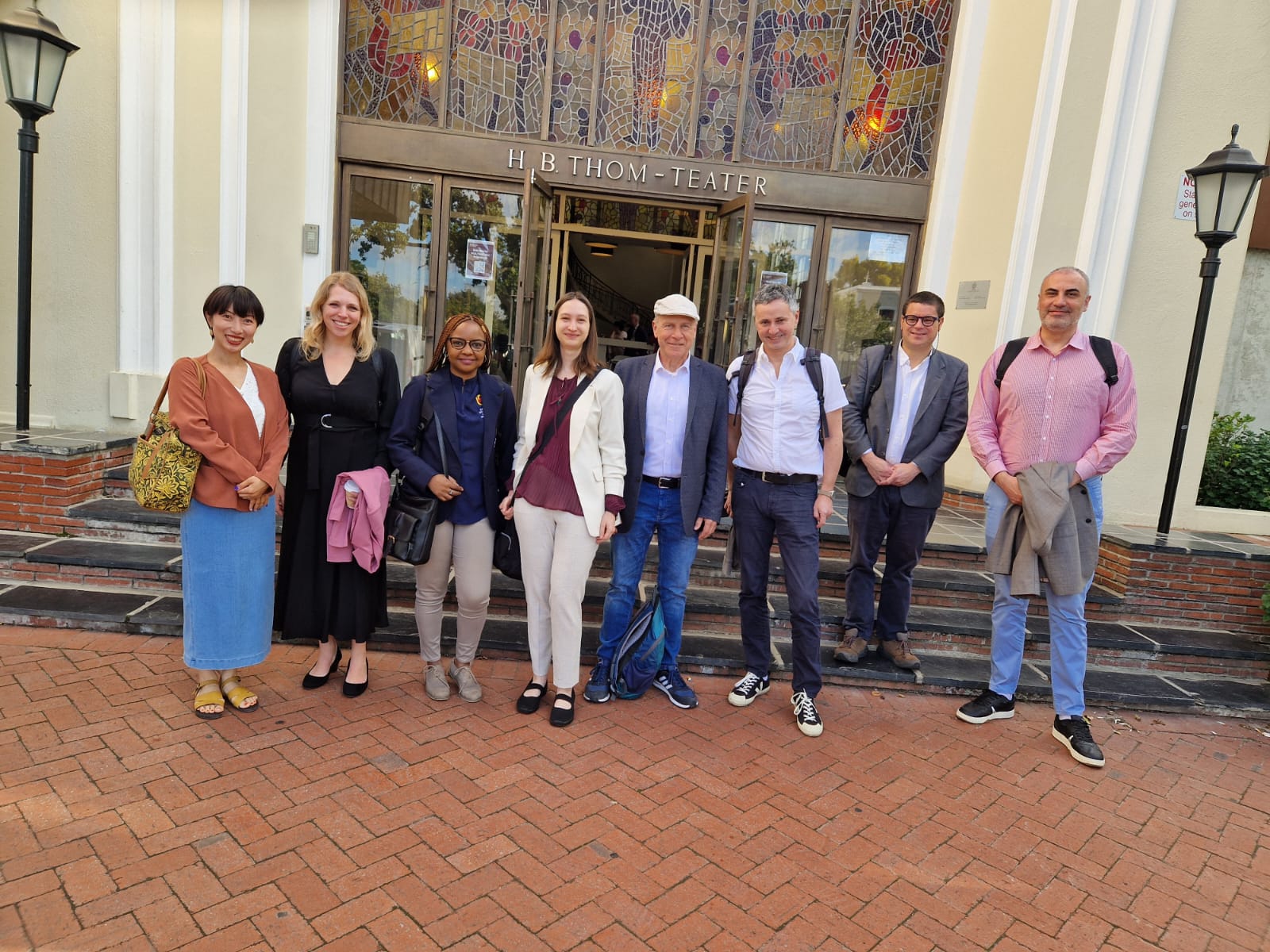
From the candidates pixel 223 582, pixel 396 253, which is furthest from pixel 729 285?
pixel 223 582

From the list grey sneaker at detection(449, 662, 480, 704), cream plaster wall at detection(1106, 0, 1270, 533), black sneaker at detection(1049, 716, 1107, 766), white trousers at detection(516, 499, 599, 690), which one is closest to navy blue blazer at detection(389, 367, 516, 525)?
white trousers at detection(516, 499, 599, 690)

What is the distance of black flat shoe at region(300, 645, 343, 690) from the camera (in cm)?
385

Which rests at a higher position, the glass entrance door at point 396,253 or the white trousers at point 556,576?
the glass entrance door at point 396,253

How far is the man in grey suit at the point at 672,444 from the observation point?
3.73 meters

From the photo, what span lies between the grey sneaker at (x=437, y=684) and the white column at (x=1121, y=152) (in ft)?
19.8

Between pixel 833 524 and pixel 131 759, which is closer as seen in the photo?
pixel 131 759

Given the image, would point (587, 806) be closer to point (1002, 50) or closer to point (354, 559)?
point (354, 559)

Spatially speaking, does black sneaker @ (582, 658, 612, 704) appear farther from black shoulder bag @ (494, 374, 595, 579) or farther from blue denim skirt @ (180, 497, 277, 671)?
blue denim skirt @ (180, 497, 277, 671)

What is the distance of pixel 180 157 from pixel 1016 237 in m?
7.37

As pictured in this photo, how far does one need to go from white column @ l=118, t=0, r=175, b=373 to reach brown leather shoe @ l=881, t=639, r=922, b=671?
6.41 meters

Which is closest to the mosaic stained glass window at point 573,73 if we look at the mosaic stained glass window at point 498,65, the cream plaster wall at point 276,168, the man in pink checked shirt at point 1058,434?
the mosaic stained glass window at point 498,65

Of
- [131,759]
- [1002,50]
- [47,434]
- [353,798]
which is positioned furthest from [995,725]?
[47,434]

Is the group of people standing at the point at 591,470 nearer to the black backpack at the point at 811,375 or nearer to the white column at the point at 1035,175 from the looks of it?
the black backpack at the point at 811,375

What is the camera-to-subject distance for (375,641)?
4.38 metres
